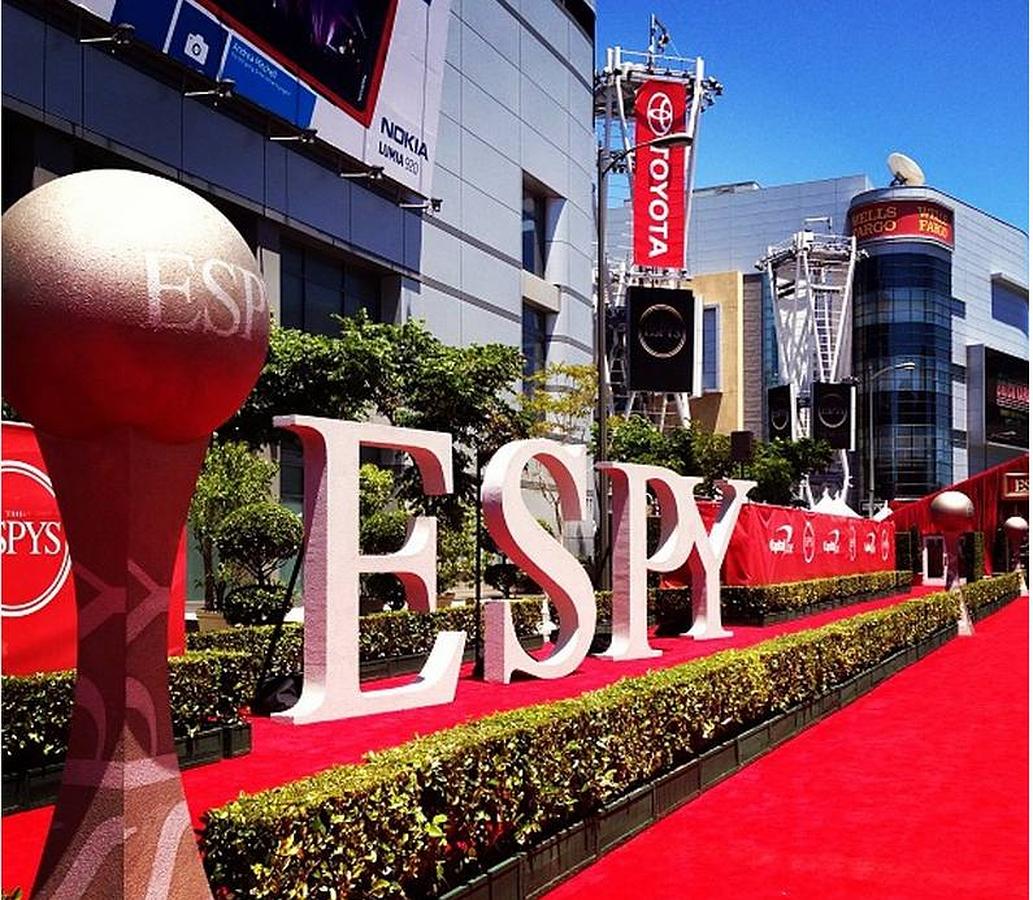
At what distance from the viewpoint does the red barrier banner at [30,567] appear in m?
8.75

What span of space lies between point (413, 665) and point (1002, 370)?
88.9m

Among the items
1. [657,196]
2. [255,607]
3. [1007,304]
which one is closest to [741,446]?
[255,607]

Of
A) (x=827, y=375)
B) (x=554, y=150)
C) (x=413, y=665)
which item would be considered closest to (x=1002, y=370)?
(x=827, y=375)

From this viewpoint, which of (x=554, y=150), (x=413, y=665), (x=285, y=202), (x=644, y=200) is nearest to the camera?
(x=413, y=665)

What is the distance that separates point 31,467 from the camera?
888 centimetres

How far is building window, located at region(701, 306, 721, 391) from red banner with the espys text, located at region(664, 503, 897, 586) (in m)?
54.4

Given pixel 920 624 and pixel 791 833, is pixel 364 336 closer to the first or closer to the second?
pixel 920 624

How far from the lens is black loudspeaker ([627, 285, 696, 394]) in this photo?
34.1 meters

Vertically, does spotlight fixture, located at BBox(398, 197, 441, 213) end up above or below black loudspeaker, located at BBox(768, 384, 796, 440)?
above

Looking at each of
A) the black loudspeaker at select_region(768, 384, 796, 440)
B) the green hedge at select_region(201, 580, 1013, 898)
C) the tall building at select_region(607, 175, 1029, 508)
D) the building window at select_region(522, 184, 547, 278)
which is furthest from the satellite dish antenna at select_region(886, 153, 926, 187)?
the green hedge at select_region(201, 580, 1013, 898)

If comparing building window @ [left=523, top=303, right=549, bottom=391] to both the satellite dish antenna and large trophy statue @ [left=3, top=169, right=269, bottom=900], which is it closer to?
large trophy statue @ [left=3, top=169, right=269, bottom=900]

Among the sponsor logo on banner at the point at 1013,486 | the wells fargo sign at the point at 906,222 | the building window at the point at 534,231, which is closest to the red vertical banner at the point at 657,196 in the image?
the building window at the point at 534,231

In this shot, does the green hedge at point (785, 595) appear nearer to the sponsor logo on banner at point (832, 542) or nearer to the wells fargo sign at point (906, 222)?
the sponsor logo on banner at point (832, 542)

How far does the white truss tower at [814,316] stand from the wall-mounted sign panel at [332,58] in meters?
55.4
